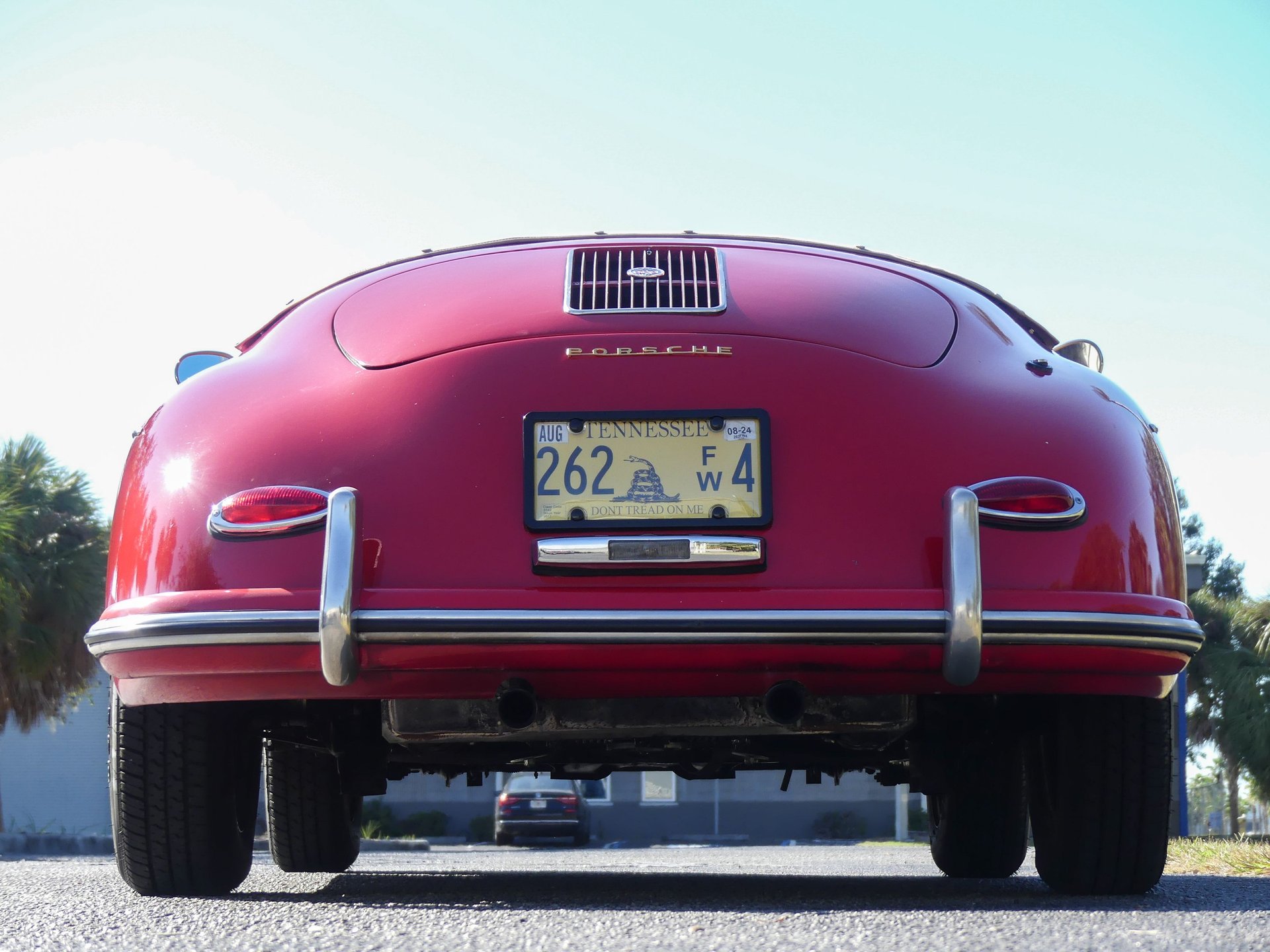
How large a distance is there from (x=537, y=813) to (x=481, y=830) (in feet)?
27.3

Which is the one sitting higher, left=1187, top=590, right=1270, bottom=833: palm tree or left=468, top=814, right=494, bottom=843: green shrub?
left=1187, top=590, right=1270, bottom=833: palm tree

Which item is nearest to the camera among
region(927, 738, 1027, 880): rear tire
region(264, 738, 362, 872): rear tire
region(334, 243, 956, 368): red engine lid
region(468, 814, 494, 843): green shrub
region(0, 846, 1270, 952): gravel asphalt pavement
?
region(0, 846, 1270, 952): gravel asphalt pavement

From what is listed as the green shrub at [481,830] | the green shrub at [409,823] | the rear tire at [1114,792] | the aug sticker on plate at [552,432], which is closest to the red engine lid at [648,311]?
the aug sticker on plate at [552,432]

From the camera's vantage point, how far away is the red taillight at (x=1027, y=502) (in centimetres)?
272

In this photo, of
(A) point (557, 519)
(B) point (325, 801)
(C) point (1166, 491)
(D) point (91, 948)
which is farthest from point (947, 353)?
(B) point (325, 801)

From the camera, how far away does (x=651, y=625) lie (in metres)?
2.58

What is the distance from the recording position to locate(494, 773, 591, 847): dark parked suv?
21672 mm

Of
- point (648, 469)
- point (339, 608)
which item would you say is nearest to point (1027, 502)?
point (648, 469)

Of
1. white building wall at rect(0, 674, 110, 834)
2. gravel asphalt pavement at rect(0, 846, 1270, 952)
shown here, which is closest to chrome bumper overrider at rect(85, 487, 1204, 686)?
gravel asphalt pavement at rect(0, 846, 1270, 952)

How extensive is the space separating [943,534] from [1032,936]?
808mm

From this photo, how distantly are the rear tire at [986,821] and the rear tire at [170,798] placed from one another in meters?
2.04

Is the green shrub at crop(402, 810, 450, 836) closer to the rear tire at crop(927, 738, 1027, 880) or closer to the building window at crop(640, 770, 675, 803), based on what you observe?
the building window at crop(640, 770, 675, 803)

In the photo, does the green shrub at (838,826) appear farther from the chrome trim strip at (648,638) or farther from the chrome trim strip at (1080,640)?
the chrome trim strip at (648,638)

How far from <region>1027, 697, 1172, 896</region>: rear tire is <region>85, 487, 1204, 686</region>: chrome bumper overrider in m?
0.47
